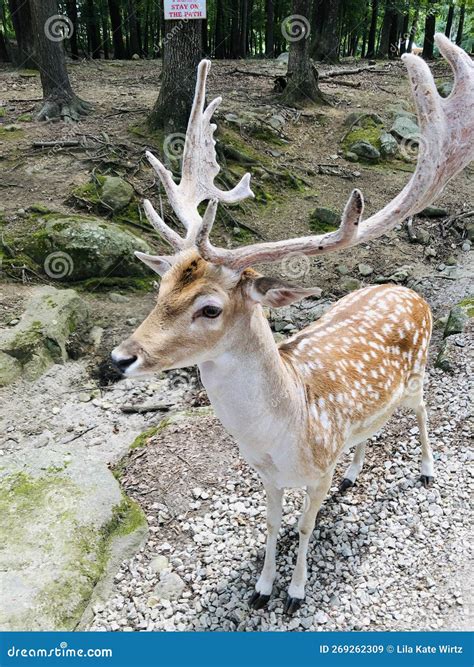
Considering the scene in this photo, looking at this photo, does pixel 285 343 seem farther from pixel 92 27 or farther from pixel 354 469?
pixel 92 27

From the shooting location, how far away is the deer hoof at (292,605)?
323cm

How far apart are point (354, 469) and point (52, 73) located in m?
8.11

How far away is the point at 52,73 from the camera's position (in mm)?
9188

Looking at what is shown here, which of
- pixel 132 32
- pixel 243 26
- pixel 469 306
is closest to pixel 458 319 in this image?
pixel 469 306

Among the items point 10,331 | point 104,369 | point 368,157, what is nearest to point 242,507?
point 104,369

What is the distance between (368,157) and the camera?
10062mm

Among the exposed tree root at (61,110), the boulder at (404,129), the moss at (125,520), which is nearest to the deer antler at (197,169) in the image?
the moss at (125,520)

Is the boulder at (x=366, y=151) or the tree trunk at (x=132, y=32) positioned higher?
the tree trunk at (x=132, y=32)

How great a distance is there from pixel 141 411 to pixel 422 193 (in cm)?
334

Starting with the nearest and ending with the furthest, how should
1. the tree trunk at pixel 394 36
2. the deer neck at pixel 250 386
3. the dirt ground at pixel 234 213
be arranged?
the deer neck at pixel 250 386 < the dirt ground at pixel 234 213 < the tree trunk at pixel 394 36

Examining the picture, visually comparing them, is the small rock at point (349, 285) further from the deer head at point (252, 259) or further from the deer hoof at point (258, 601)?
the deer head at point (252, 259)

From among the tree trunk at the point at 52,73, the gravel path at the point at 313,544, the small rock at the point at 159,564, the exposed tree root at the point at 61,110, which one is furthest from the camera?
the exposed tree root at the point at 61,110

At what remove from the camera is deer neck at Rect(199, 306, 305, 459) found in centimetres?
254

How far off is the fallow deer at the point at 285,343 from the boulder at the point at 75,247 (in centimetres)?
354
